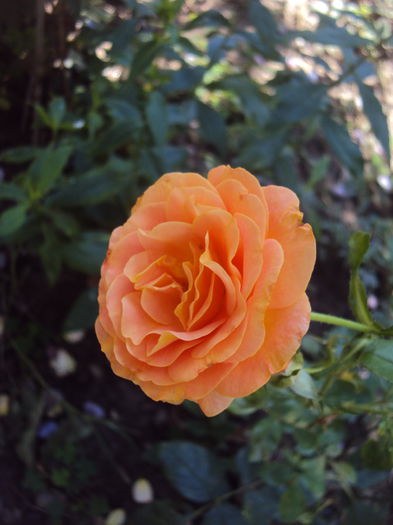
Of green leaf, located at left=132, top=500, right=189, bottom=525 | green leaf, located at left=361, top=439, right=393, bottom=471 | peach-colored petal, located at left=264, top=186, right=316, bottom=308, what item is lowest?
green leaf, located at left=132, top=500, right=189, bottom=525

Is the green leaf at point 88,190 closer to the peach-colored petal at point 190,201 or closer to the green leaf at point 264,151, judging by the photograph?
the green leaf at point 264,151

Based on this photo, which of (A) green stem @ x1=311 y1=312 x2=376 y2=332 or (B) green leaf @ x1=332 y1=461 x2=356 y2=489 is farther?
(B) green leaf @ x1=332 y1=461 x2=356 y2=489

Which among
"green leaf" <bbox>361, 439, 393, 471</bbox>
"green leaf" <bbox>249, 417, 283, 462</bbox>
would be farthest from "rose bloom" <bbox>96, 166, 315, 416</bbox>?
"green leaf" <bbox>249, 417, 283, 462</bbox>

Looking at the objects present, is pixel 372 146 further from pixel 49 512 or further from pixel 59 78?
pixel 49 512

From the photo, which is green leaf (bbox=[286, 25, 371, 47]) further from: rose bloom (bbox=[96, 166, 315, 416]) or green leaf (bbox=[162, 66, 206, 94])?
rose bloom (bbox=[96, 166, 315, 416])

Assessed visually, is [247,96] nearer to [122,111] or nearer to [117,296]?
[122,111]

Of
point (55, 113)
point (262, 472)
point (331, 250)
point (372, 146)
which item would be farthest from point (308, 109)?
point (372, 146)
